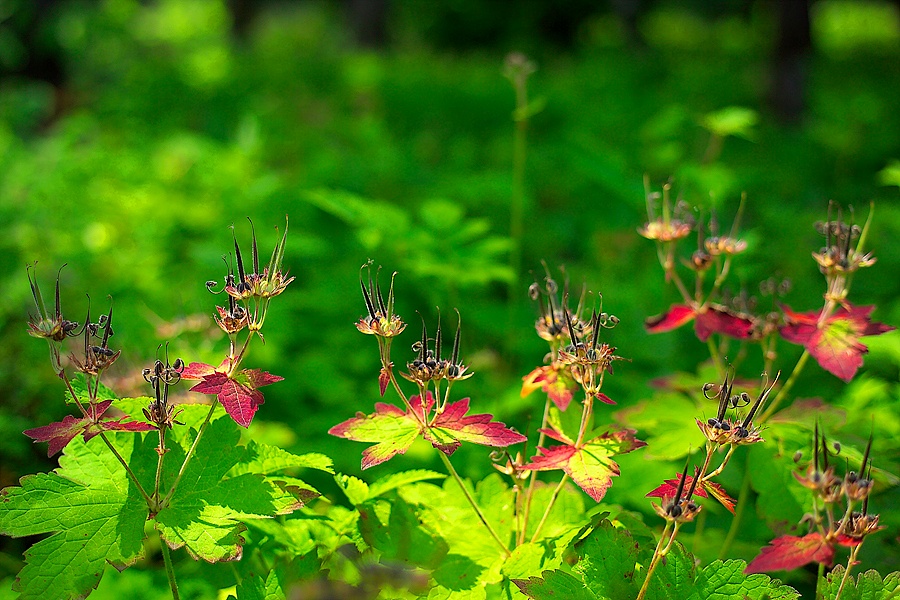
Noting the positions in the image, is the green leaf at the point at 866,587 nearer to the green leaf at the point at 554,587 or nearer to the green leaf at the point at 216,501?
the green leaf at the point at 554,587

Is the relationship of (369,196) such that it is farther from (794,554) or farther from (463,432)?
(794,554)

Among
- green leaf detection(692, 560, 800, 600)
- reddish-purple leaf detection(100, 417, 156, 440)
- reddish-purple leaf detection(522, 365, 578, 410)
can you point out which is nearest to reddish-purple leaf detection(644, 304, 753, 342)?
reddish-purple leaf detection(522, 365, 578, 410)

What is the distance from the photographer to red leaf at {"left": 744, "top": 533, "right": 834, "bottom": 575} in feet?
4.40

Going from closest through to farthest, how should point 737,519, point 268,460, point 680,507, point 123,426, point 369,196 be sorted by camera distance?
point 680,507 < point 123,426 < point 268,460 < point 737,519 < point 369,196

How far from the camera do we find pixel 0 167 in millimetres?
3994

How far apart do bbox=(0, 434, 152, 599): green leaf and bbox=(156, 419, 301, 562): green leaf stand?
2.5 inches

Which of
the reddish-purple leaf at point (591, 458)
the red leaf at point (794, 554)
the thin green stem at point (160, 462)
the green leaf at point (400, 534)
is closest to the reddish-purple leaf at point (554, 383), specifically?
the reddish-purple leaf at point (591, 458)

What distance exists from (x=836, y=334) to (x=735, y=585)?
0.68 m

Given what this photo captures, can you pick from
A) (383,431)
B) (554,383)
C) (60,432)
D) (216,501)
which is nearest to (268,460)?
(216,501)

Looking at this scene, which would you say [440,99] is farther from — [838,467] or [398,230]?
[838,467]

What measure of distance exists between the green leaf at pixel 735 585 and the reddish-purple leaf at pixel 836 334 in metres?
0.50

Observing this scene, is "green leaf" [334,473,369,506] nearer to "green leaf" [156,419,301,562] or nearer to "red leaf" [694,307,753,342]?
"green leaf" [156,419,301,562]

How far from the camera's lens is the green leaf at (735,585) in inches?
51.2

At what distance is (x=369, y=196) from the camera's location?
410 centimetres
